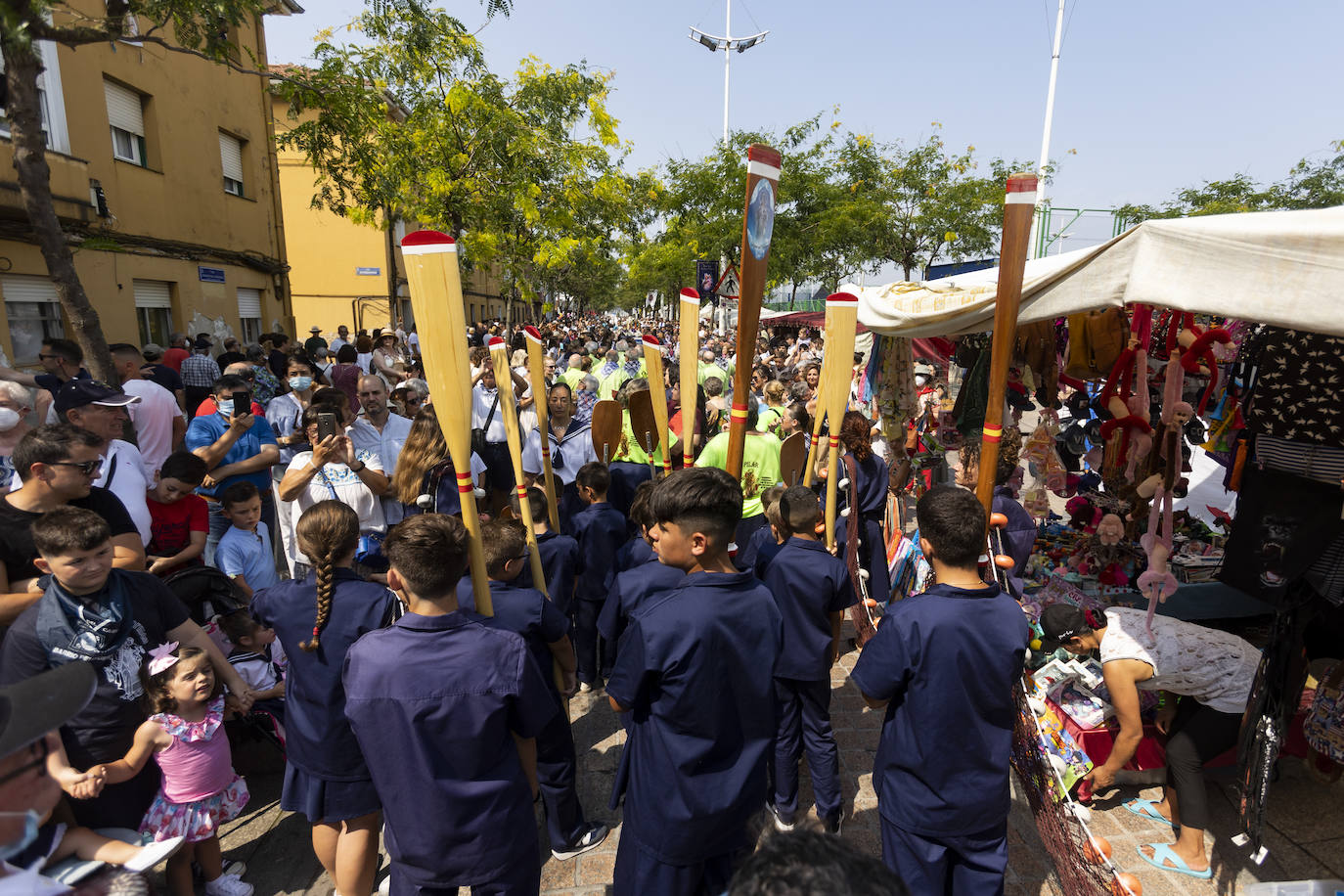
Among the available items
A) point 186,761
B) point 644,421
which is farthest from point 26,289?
point 186,761

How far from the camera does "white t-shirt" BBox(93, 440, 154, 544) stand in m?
3.47

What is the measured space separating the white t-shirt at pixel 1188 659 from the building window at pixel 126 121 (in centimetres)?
1435

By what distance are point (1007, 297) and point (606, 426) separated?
2.94 m

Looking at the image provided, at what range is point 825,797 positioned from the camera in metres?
3.25

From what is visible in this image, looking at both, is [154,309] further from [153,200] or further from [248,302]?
[248,302]

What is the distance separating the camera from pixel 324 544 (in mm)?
2490

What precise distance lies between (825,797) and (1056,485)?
9.37ft

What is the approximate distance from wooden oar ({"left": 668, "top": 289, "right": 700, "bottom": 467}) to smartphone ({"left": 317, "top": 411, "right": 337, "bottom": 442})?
6.29ft

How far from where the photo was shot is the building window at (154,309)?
449 inches

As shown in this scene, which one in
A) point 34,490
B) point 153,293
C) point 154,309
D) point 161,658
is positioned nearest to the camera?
point 161,658

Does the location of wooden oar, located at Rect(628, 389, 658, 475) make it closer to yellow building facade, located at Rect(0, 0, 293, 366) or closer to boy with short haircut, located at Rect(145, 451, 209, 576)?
boy with short haircut, located at Rect(145, 451, 209, 576)

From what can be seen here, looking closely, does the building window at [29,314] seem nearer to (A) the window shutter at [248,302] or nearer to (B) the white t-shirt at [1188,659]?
(A) the window shutter at [248,302]

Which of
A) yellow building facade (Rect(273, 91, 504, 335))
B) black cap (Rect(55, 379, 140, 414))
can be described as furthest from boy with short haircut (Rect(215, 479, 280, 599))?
yellow building facade (Rect(273, 91, 504, 335))

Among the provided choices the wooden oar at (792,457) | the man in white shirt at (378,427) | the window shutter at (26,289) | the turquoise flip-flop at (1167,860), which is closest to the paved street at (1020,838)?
the turquoise flip-flop at (1167,860)
